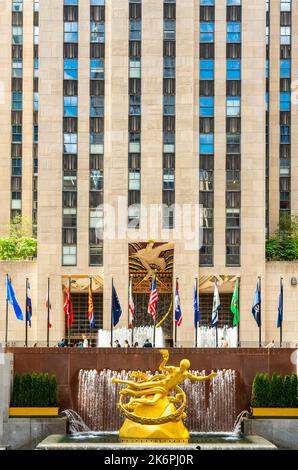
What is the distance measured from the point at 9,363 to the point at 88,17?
3729 cm

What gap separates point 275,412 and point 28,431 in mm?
12195

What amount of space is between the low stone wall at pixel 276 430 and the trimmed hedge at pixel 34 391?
9814 mm

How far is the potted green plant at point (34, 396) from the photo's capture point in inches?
1711

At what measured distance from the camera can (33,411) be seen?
43469 millimetres

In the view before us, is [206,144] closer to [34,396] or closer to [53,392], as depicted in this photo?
[53,392]

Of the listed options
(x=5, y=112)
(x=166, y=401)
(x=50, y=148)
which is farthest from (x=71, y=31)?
(x=166, y=401)

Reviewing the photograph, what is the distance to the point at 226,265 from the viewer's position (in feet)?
230

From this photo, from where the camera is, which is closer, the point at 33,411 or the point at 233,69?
the point at 33,411

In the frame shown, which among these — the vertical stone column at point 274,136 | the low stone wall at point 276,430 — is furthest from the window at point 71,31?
the low stone wall at point 276,430

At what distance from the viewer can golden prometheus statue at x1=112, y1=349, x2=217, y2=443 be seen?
3706 centimetres

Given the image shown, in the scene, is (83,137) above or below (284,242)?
above

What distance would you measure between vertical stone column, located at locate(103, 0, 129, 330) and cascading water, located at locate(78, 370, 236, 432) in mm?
23106

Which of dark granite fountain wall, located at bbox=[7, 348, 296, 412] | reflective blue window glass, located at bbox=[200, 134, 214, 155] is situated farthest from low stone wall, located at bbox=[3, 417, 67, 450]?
reflective blue window glass, located at bbox=[200, 134, 214, 155]
